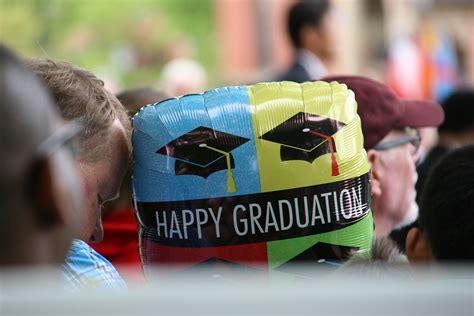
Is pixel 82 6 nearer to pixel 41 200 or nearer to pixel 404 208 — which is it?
pixel 404 208

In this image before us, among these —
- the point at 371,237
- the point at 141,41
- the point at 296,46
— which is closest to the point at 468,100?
the point at 296,46

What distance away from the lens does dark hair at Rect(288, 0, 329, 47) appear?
579 centimetres

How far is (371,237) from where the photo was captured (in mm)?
2043

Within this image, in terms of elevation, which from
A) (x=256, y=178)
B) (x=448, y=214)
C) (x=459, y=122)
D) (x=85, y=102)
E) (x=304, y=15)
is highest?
(x=85, y=102)

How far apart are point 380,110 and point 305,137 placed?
0.91m

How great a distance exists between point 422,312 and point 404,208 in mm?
2047

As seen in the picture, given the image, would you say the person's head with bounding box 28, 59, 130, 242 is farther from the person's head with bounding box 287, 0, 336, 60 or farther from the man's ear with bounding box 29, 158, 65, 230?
the person's head with bounding box 287, 0, 336, 60

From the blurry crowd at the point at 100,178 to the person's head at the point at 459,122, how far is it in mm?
2141

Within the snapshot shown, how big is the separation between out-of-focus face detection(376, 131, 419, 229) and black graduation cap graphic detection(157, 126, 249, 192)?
3.66 ft

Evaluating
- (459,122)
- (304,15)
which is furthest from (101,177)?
(459,122)

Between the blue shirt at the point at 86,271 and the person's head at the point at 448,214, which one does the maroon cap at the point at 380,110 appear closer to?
the person's head at the point at 448,214

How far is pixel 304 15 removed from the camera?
228 inches

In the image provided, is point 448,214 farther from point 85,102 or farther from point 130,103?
point 130,103

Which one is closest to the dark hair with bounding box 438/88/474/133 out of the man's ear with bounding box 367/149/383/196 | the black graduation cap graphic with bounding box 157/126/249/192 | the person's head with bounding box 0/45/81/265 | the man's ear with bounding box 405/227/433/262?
the man's ear with bounding box 367/149/383/196
